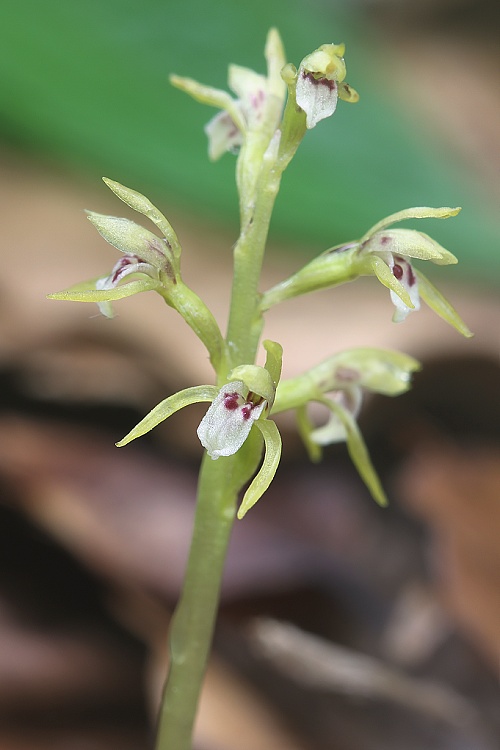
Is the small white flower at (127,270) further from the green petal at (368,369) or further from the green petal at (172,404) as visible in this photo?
the green petal at (368,369)

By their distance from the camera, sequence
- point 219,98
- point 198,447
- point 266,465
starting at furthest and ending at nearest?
point 198,447 → point 219,98 → point 266,465

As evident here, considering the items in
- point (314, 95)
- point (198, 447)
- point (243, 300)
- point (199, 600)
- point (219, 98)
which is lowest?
point (199, 600)

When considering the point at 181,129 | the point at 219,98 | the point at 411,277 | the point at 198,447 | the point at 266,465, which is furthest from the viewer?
the point at 181,129

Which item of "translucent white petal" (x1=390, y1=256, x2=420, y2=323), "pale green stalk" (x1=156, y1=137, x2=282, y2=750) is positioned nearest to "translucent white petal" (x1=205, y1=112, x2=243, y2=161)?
"pale green stalk" (x1=156, y1=137, x2=282, y2=750)

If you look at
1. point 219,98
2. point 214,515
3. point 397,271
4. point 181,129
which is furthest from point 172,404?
point 181,129

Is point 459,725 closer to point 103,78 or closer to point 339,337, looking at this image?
point 339,337

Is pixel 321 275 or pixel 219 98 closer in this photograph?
pixel 321 275

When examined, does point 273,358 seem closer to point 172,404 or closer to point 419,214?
point 172,404
